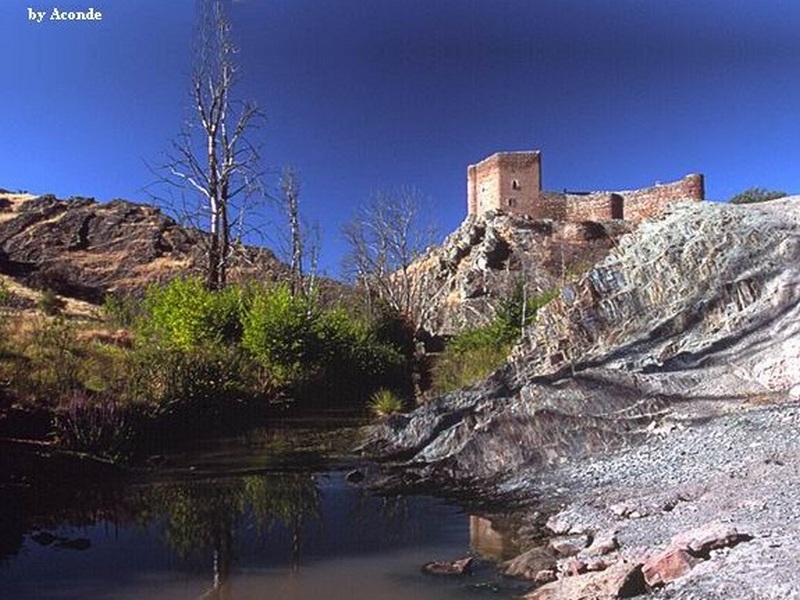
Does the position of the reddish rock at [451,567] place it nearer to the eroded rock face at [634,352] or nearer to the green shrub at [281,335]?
the eroded rock face at [634,352]

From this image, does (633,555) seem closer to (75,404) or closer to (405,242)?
(75,404)

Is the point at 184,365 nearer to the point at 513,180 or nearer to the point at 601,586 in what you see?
the point at 601,586

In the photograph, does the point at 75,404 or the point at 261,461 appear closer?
the point at 75,404

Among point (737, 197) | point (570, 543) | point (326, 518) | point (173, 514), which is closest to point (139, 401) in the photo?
point (173, 514)

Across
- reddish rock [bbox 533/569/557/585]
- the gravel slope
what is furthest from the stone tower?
reddish rock [bbox 533/569/557/585]

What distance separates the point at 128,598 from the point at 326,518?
2900 millimetres

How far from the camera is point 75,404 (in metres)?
10.5

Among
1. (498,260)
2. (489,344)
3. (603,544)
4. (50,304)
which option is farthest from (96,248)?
(603,544)

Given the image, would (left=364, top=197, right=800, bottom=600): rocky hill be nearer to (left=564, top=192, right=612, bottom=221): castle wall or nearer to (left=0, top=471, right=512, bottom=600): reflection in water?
(left=0, top=471, right=512, bottom=600): reflection in water

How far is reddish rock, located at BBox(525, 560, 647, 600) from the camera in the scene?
4996 mm

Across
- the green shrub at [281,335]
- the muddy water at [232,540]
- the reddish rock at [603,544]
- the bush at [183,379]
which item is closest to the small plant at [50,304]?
the green shrub at [281,335]

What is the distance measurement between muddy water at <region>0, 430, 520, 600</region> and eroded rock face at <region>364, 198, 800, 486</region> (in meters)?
1.69

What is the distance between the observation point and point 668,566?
203 inches

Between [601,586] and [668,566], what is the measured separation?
1.58 feet
